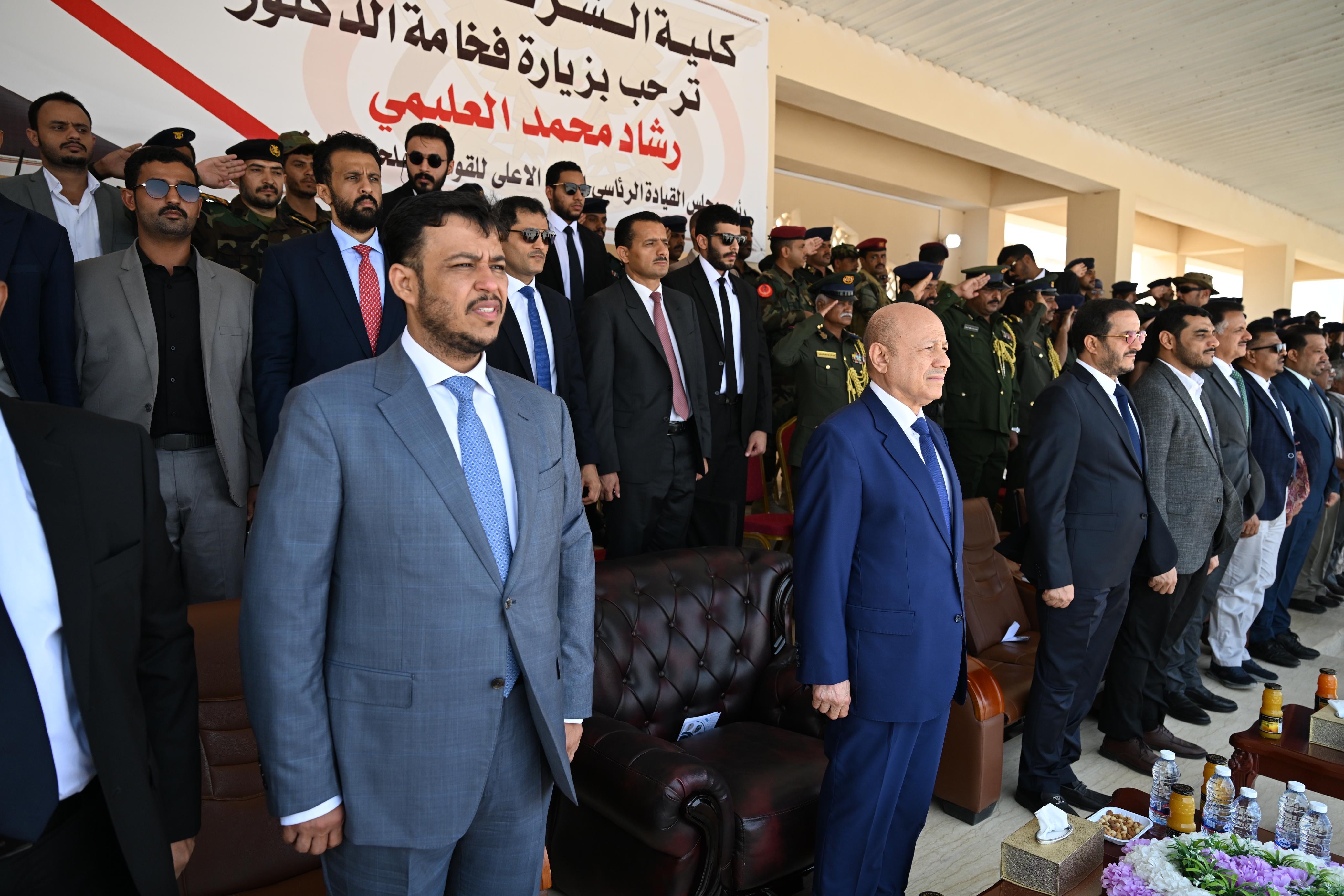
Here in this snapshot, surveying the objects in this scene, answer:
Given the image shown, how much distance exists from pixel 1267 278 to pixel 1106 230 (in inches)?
247

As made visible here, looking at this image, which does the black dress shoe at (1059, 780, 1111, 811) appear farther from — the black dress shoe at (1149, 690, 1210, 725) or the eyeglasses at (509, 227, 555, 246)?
the eyeglasses at (509, 227, 555, 246)

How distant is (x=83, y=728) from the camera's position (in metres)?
1.18

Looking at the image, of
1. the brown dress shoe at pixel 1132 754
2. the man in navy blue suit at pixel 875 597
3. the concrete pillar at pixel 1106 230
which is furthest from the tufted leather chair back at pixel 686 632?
the concrete pillar at pixel 1106 230

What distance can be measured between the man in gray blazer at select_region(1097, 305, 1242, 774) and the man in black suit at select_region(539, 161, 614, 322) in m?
2.52

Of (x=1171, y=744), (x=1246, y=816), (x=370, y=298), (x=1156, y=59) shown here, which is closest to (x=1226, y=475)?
(x=1171, y=744)

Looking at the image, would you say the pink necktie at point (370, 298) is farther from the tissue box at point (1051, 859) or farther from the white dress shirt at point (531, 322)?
the tissue box at point (1051, 859)

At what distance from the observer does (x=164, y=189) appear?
9.12 feet

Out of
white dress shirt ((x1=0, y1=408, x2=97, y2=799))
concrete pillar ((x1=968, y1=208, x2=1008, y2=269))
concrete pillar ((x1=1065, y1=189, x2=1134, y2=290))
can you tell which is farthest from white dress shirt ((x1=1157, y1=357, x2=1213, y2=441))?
concrete pillar ((x1=968, y1=208, x2=1008, y2=269))

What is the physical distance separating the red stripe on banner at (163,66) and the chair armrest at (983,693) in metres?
4.03

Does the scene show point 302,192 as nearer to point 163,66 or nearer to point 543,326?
point 163,66

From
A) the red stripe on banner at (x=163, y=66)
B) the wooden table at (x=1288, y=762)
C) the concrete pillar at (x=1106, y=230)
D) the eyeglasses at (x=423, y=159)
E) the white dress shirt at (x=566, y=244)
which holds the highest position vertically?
the concrete pillar at (x=1106, y=230)

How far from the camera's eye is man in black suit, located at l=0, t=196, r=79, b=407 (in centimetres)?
250

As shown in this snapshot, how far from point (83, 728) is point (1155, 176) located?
13083 millimetres

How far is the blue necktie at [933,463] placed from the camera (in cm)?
228
